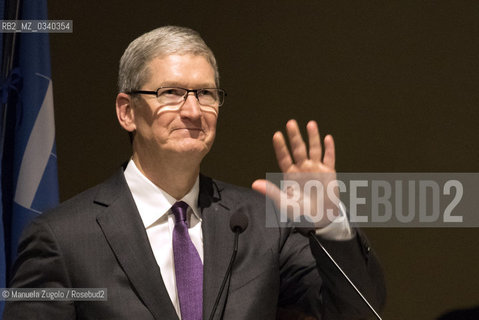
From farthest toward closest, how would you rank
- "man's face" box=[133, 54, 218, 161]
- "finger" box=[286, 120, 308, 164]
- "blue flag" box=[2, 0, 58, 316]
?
1. "blue flag" box=[2, 0, 58, 316]
2. "man's face" box=[133, 54, 218, 161]
3. "finger" box=[286, 120, 308, 164]

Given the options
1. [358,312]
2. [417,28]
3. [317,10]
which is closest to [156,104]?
[358,312]

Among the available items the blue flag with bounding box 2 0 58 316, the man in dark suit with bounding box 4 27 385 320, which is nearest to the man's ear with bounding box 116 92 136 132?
the man in dark suit with bounding box 4 27 385 320

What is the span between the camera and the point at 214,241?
2033 millimetres

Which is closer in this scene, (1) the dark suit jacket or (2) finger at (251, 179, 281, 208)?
(2) finger at (251, 179, 281, 208)

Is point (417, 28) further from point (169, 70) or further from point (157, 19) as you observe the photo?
point (169, 70)

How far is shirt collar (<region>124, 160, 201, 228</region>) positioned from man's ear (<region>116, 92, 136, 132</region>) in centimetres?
13

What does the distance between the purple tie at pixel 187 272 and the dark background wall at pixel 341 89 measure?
50.3 inches

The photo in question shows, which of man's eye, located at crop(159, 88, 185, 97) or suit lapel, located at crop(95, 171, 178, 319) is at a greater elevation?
man's eye, located at crop(159, 88, 185, 97)

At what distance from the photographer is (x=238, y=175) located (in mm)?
3266

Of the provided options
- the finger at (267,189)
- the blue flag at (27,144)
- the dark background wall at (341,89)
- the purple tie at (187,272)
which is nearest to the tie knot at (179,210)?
the purple tie at (187,272)

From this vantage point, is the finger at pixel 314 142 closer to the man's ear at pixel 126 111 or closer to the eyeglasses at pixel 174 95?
the eyeglasses at pixel 174 95

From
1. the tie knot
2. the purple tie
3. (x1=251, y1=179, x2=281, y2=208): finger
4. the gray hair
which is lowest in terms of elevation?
the purple tie

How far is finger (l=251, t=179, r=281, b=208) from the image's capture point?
5.19 ft

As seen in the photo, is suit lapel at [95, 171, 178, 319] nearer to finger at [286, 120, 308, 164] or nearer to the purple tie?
the purple tie
